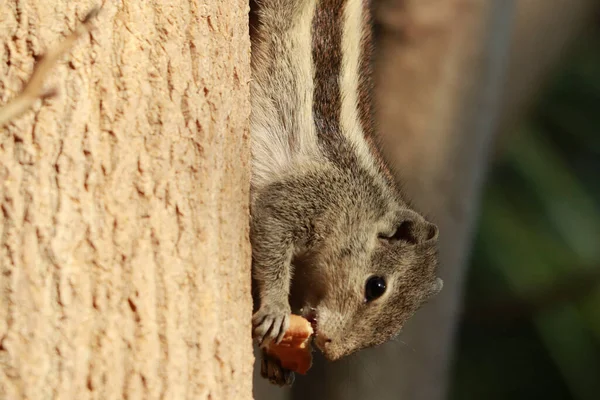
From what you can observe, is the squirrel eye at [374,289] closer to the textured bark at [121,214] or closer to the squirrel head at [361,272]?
the squirrel head at [361,272]

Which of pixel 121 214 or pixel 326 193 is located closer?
pixel 121 214

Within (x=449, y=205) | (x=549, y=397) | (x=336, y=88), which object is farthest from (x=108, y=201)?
(x=549, y=397)

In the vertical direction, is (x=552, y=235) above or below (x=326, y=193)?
below

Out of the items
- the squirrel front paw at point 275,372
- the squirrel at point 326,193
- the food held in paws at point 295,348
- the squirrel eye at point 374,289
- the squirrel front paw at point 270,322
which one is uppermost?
the squirrel at point 326,193

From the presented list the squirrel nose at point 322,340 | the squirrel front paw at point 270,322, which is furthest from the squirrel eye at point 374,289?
the squirrel front paw at point 270,322

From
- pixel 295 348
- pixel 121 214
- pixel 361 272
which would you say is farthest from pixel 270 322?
pixel 121 214

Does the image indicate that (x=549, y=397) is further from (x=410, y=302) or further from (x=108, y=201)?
(x=108, y=201)

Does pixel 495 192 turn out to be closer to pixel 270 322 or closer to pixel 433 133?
pixel 433 133
